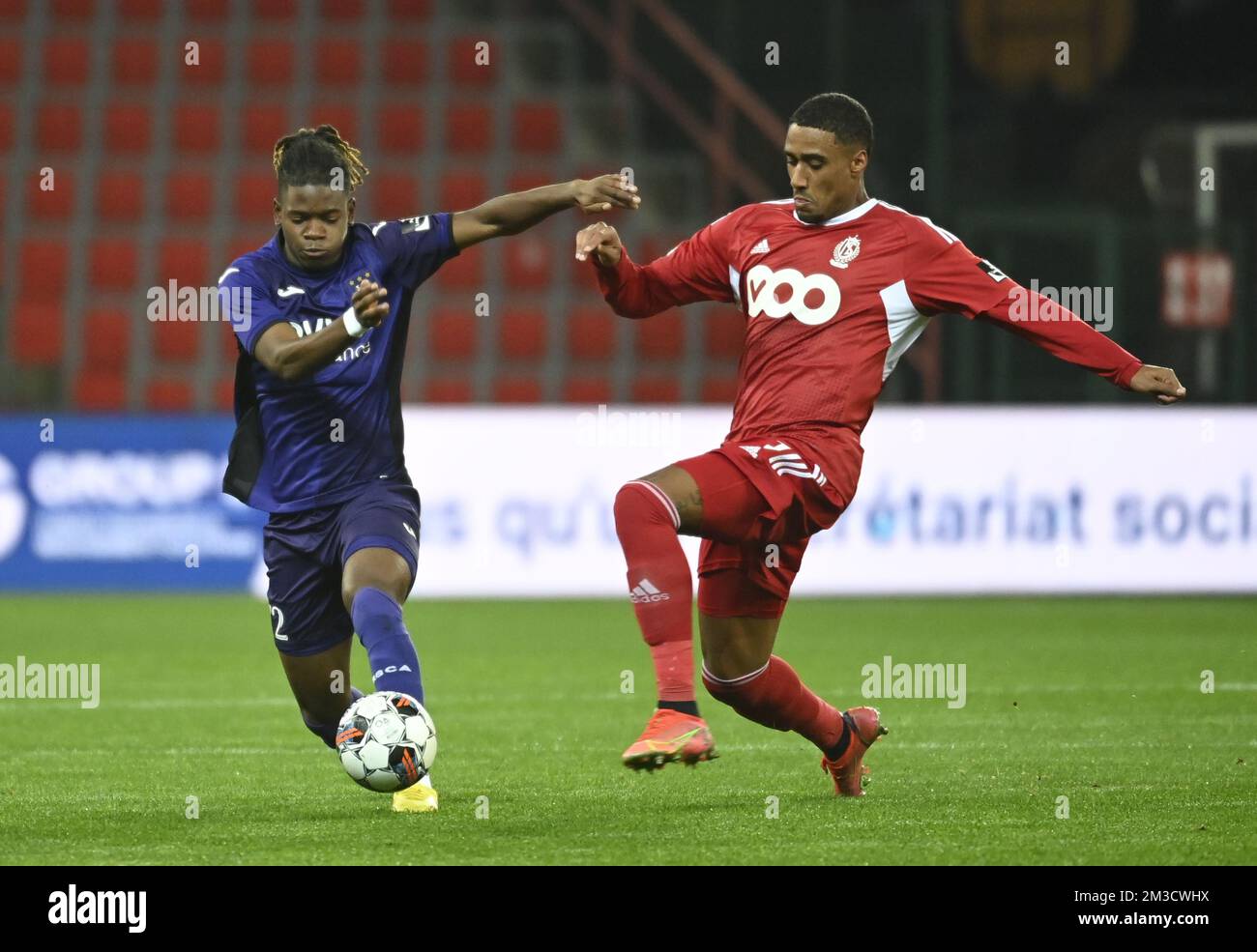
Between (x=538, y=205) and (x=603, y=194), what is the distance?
254mm

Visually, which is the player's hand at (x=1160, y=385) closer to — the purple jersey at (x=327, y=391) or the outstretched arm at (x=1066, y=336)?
the outstretched arm at (x=1066, y=336)

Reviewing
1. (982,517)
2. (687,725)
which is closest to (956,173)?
(982,517)

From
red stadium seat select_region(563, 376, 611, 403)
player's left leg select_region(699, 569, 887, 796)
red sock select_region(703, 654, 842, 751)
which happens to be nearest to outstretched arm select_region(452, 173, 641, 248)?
player's left leg select_region(699, 569, 887, 796)

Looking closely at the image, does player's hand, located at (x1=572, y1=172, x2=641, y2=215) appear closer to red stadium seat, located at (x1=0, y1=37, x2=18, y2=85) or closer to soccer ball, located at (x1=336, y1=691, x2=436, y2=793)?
soccer ball, located at (x1=336, y1=691, x2=436, y2=793)

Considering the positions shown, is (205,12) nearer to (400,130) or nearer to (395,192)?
(400,130)

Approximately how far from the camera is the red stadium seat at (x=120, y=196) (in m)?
19.1

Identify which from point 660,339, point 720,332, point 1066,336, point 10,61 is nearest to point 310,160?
point 1066,336

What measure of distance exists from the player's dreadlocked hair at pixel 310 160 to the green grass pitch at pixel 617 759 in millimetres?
1854

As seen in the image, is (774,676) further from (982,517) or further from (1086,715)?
(982,517)

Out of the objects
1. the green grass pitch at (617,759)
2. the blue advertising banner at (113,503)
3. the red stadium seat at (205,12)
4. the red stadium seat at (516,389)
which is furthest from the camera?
the red stadium seat at (205,12)

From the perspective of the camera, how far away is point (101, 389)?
716 inches

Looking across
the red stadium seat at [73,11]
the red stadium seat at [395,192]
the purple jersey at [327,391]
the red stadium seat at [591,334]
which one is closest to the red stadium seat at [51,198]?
the red stadium seat at [73,11]

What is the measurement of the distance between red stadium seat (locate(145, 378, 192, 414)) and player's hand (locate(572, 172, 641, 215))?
1242cm

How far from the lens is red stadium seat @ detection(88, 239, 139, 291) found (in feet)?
61.5
